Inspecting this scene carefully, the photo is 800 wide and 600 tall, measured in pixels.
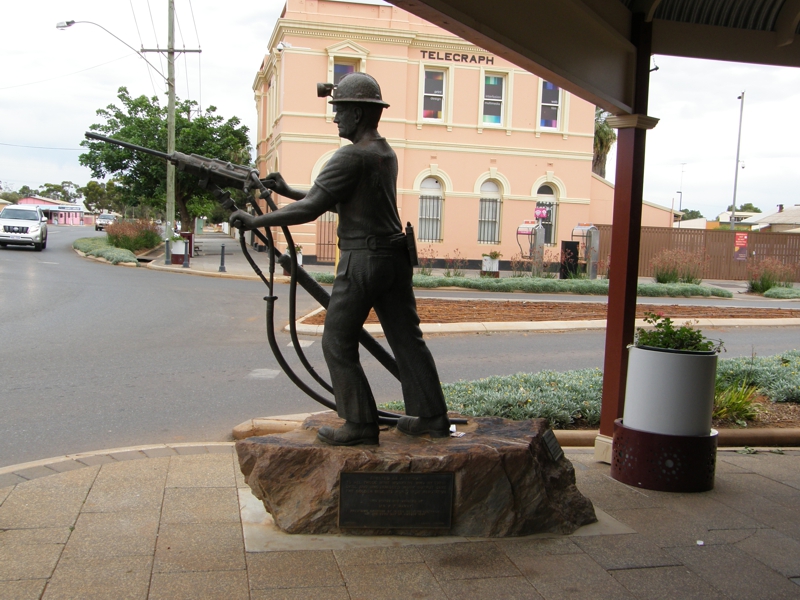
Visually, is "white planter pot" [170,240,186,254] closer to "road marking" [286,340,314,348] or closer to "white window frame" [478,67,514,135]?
"white window frame" [478,67,514,135]

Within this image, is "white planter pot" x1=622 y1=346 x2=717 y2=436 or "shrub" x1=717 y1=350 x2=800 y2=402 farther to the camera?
"shrub" x1=717 y1=350 x2=800 y2=402

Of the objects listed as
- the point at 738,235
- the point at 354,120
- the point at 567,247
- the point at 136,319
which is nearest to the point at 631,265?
the point at 354,120

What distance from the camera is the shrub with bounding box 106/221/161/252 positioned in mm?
28656

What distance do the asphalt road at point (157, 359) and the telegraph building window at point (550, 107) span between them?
1596 cm

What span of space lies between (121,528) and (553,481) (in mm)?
2620

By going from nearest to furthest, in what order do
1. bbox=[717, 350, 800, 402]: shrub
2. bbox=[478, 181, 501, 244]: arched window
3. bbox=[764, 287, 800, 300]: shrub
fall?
bbox=[717, 350, 800, 402]: shrub, bbox=[764, 287, 800, 300]: shrub, bbox=[478, 181, 501, 244]: arched window

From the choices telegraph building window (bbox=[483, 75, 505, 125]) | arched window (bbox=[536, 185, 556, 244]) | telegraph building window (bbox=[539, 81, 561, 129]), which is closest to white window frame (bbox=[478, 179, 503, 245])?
arched window (bbox=[536, 185, 556, 244])

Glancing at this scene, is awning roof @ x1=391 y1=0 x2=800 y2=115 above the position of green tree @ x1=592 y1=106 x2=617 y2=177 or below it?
below

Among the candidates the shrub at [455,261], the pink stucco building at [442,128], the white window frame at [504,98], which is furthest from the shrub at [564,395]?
the white window frame at [504,98]

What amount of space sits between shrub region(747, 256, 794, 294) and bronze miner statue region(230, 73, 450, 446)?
22422 millimetres

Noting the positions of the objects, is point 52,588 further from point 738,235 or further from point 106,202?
point 106,202

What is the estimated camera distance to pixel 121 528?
4266mm

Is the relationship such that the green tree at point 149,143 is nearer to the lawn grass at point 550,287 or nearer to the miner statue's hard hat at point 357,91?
the lawn grass at point 550,287

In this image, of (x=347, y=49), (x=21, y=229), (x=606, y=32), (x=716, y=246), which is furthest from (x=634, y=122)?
(x=21, y=229)
